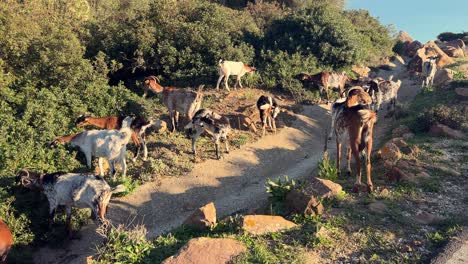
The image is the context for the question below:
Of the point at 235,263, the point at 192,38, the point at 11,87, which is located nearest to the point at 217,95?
the point at 192,38

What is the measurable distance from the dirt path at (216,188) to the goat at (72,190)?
2.95ft

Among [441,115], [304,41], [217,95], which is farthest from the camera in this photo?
[304,41]

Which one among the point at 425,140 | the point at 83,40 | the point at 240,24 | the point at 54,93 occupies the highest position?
the point at 240,24

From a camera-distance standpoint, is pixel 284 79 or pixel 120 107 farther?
pixel 284 79

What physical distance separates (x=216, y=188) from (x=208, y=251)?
17.0 ft

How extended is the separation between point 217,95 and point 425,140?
9178 mm

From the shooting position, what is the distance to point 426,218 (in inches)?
330

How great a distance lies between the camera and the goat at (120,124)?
1255 cm

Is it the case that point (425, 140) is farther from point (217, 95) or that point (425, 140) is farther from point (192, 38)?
point (192, 38)

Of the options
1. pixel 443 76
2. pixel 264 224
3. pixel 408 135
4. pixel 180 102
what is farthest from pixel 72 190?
pixel 443 76

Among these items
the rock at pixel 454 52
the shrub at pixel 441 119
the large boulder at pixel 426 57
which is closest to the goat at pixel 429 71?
the large boulder at pixel 426 57

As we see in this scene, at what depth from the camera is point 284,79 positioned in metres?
20.9

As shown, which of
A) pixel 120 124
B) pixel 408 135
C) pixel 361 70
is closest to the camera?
pixel 120 124

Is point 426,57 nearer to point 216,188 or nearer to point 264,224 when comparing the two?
point 216,188
